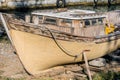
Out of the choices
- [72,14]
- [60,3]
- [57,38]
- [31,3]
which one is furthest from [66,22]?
[60,3]

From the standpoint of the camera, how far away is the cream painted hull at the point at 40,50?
49.0 ft

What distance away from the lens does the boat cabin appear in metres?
16.2

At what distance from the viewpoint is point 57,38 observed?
15.2 m

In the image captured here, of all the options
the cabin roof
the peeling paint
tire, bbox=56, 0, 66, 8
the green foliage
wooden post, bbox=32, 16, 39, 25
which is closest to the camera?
the green foliage

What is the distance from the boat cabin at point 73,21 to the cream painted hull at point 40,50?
836 millimetres

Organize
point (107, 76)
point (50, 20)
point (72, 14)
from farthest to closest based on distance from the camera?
point (72, 14)
point (50, 20)
point (107, 76)

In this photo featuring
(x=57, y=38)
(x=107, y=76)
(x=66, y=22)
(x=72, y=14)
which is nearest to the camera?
(x=107, y=76)

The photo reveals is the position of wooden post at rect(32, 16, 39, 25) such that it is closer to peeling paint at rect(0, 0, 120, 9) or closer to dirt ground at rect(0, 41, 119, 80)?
dirt ground at rect(0, 41, 119, 80)

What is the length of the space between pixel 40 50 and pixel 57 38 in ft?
3.19

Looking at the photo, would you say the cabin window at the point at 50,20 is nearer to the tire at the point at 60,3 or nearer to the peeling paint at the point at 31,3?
the peeling paint at the point at 31,3

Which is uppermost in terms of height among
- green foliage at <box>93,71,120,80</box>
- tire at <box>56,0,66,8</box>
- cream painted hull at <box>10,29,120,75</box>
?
cream painted hull at <box>10,29,120,75</box>

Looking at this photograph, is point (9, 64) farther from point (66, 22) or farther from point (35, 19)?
point (66, 22)

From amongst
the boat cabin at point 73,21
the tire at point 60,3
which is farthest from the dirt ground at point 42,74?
the tire at point 60,3

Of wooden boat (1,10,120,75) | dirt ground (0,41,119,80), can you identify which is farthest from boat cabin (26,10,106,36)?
dirt ground (0,41,119,80)
